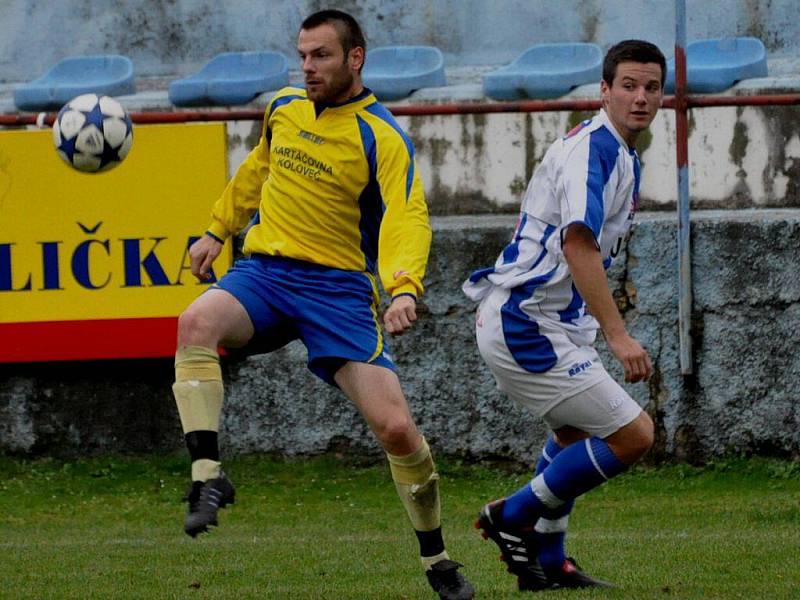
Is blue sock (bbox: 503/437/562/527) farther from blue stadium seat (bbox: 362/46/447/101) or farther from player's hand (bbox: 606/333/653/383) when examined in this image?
blue stadium seat (bbox: 362/46/447/101)

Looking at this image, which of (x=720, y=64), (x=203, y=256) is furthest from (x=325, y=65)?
(x=720, y=64)

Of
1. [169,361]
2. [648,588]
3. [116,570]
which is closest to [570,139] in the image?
[648,588]

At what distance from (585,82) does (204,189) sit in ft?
9.31

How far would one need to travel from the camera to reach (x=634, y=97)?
5598 mm

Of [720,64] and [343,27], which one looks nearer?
[343,27]

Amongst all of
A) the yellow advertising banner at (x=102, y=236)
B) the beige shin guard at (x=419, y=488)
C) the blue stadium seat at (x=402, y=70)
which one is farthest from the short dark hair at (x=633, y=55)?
the blue stadium seat at (x=402, y=70)

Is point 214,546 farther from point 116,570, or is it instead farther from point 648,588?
point 648,588

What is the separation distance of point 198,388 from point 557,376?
1.30 metres

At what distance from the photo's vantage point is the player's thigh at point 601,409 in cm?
565

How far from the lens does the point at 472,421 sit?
9219 mm

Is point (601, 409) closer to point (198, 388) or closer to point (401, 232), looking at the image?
point (401, 232)

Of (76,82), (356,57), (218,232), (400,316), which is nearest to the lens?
(400,316)

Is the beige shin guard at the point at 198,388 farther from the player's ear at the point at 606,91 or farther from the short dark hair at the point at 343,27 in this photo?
the player's ear at the point at 606,91

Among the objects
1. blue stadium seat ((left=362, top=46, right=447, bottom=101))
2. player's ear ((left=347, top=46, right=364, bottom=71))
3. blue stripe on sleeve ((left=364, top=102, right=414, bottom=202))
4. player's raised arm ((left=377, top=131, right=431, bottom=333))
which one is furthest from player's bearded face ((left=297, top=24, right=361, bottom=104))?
blue stadium seat ((left=362, top=46, right=447, bottom=101))
